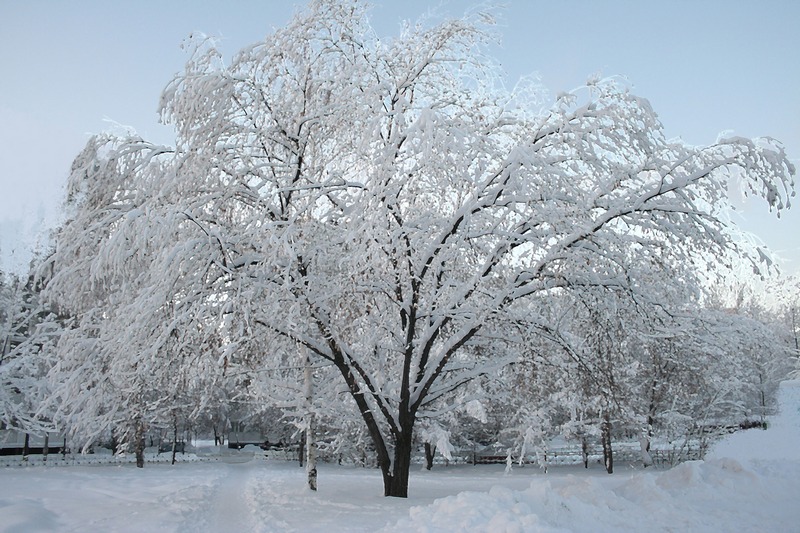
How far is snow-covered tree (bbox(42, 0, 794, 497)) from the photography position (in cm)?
868

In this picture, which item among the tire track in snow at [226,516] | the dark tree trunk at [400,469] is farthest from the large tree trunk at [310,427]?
the dark tree trunk at [400,469]

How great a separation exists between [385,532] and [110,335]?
562 centimetres

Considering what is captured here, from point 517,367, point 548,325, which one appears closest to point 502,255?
point 548,325

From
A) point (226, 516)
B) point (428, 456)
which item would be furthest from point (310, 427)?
point (428, 456)

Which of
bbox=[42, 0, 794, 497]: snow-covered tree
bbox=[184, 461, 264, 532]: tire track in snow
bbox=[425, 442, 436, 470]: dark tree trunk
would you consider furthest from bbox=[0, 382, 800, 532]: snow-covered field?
bbox=[425, 442, 436, 470]: dark tree trunk

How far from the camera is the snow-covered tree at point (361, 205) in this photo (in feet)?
28.5

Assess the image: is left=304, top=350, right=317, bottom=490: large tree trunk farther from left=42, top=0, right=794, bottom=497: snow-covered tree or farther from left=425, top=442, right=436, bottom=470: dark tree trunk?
left=425, top=442, right=436, bottom=470: dark tree trunk

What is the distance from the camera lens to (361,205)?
8453mm

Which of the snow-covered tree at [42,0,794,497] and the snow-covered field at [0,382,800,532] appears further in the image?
the snow-covered tree at [42,0,794,497]

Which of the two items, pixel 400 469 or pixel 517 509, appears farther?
pixel 400 469

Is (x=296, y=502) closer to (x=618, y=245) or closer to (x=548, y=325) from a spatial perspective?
(x=548, y=325)

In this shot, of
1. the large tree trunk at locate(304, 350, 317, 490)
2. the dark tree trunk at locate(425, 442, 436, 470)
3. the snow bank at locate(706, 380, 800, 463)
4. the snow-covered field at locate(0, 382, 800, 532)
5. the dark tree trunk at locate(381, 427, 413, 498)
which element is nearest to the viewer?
the snow-covered field at locate(0, 382, 800, 532)

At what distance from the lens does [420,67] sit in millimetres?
10531

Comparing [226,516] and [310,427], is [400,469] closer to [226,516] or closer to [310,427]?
[226,516]
